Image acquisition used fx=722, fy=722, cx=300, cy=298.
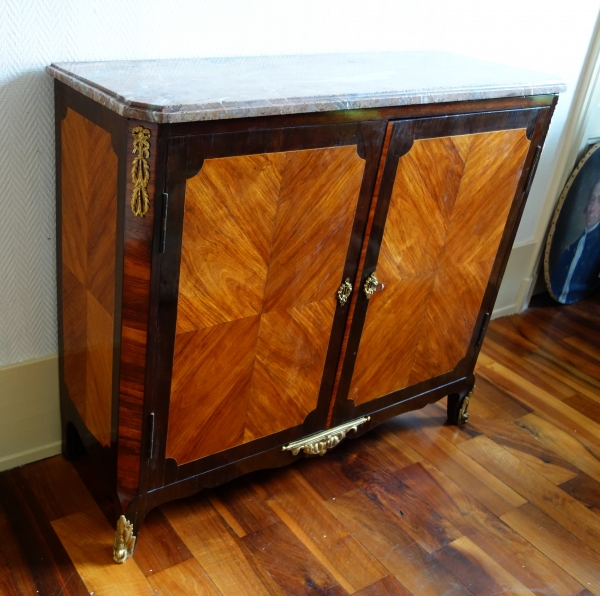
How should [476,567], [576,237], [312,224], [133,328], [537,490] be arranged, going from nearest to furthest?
1. [133,328]
2. [312,224]
3. [476,567]
4. [537,490]
5. [576,237]

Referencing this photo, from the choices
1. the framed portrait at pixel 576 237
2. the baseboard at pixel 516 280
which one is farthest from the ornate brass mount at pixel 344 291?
the framed portrait at pixel 576 237

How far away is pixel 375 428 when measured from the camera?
2000 millimetres

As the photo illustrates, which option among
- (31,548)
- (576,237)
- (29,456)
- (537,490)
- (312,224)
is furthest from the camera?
(576,237)

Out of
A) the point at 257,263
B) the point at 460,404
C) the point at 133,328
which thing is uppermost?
the point at 257,263

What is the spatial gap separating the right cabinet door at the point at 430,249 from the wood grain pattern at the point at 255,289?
0.36 feet

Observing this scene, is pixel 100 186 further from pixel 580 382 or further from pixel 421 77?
pixel 580 382

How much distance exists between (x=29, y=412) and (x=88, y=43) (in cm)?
84

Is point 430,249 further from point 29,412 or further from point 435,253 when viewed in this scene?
point 29,412

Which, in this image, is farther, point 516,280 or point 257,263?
point 516,280

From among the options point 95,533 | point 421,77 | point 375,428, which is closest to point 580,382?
point 375,428

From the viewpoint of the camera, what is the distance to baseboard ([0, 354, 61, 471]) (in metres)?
1.62

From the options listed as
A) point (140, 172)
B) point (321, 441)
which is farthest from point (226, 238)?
point (321, 441)

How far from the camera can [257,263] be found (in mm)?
1355

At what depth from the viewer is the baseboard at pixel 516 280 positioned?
8.43ft
